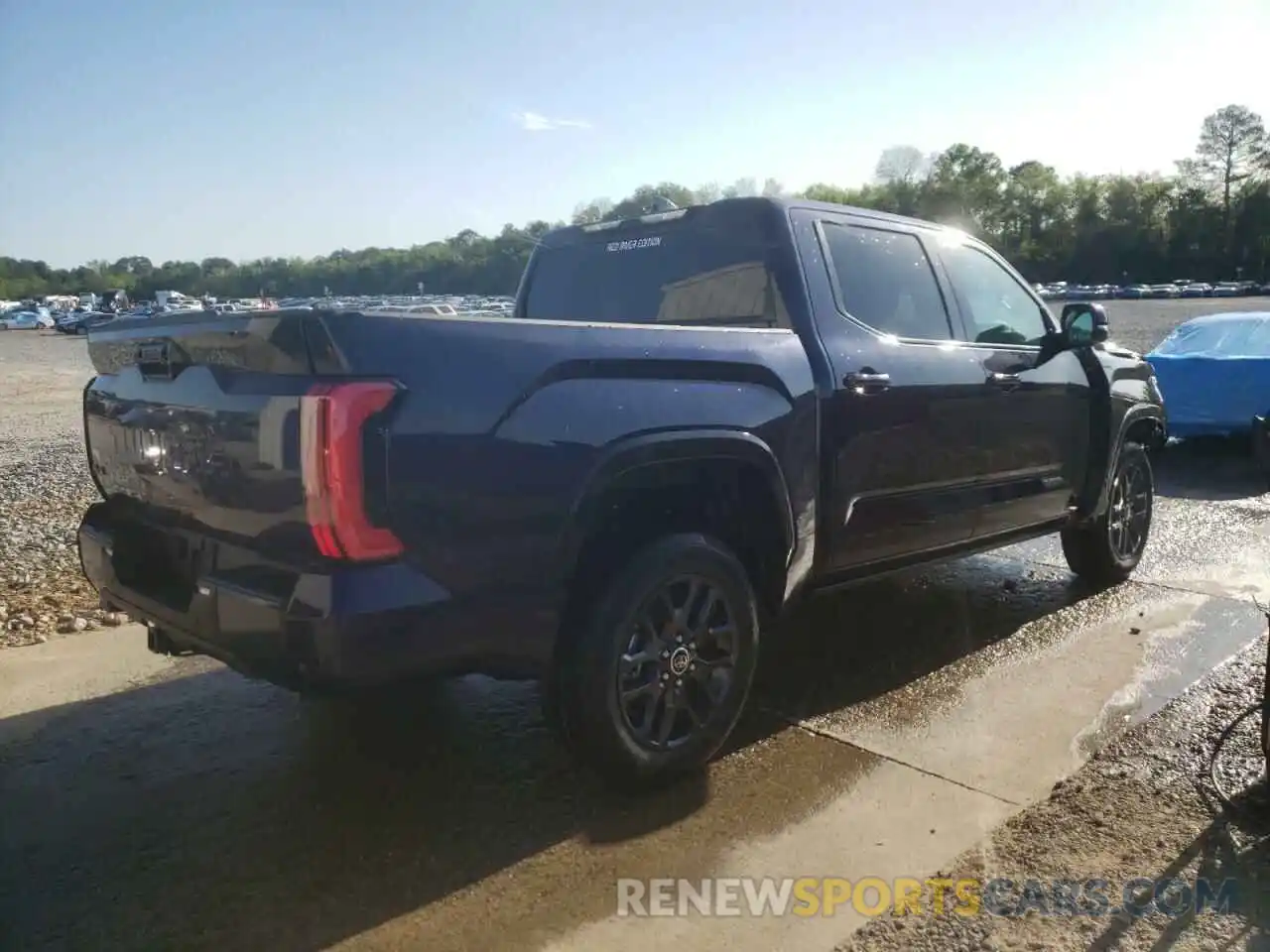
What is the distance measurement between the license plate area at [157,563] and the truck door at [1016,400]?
3.21 metres

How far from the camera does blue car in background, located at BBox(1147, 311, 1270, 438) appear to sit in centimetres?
938

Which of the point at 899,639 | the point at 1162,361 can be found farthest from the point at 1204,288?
the point at 899,639

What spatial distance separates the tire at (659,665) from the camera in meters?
3.02

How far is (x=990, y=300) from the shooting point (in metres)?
4.86

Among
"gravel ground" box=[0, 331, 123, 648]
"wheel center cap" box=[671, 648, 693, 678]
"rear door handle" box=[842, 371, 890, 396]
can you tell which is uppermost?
"rear door handle" box=[842, 371, 890, 396]

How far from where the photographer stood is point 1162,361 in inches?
390

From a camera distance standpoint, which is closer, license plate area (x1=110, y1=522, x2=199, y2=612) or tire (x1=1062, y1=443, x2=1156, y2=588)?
license plate area (x1=110, y1=522, x2=199, y2=612)

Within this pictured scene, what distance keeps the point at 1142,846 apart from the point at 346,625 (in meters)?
2.32

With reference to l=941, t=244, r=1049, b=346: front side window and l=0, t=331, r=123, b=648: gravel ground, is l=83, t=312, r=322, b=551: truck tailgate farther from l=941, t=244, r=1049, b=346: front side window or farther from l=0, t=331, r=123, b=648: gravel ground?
l=941, t=244, r=1049, b=346: front side window

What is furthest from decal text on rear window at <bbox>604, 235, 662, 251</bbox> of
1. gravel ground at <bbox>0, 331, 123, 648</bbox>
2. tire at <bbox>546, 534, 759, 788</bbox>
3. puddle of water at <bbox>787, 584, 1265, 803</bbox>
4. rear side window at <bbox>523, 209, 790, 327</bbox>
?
gravel ground at <bbox>0, 331, 123, 648</bbox>

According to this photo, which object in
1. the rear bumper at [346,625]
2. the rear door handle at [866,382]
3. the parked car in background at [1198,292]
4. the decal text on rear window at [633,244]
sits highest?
the parked car in background at [1198,292]

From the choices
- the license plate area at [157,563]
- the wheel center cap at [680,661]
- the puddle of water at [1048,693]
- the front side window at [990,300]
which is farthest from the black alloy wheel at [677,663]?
the front side window at [990,300]

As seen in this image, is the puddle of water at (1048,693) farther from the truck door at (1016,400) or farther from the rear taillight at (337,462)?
the rear taillight at (337,462)

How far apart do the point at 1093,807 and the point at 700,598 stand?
1.37 metres
